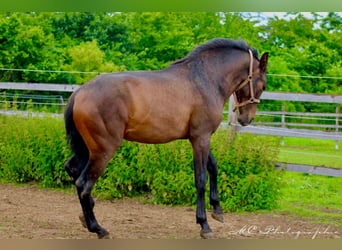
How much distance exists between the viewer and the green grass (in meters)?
5.85

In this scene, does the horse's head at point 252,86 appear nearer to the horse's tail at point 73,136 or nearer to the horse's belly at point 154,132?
the horse's belly at point 154,132

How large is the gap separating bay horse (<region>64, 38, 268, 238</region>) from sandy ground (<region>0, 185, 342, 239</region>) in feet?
1.07

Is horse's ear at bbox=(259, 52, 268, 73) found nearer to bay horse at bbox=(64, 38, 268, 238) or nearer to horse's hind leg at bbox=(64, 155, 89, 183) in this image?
bay horse at bbox=(64, 38, 268, 238)

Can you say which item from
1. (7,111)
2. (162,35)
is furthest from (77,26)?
(7,111)

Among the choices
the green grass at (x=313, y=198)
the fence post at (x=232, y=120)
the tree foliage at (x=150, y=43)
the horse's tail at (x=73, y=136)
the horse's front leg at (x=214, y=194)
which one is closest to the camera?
the horse's tail at (x=73, y=136)

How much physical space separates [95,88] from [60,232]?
136 cm

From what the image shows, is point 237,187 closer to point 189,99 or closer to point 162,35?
point 189,99

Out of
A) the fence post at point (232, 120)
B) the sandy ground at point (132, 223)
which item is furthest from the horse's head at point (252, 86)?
the fence post at point (232, 120)

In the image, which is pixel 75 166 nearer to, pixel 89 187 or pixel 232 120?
pixel 89 187

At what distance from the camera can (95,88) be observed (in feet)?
14.5

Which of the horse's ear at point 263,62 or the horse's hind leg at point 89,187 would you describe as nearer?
the horse's hind leg at point 89,187

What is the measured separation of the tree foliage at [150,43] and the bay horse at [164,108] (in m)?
9.74

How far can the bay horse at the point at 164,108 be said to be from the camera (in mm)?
4387

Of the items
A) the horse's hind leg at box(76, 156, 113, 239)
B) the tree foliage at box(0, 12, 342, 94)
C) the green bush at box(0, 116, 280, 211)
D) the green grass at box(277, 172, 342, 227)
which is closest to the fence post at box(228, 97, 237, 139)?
the green bush at box(0, 116, 280, 211)
